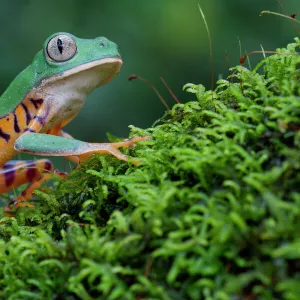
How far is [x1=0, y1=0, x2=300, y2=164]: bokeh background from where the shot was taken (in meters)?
4.27

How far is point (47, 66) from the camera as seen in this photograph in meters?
2.03

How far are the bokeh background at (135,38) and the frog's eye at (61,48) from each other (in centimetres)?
225

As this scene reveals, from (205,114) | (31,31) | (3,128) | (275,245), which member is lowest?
(275,245)

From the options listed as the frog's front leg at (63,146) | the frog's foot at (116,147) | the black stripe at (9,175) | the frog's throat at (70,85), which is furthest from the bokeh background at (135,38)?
the frog's foot at (116,147)

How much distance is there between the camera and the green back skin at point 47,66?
1990 millimetres

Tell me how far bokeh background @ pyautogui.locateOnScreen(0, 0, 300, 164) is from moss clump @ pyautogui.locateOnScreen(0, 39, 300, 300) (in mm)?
3126

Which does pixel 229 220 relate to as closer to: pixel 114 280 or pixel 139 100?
pixel 114 280

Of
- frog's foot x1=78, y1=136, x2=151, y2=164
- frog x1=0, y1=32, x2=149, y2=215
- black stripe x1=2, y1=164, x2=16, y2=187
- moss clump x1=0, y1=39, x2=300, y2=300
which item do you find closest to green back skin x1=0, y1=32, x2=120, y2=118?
frog x1=0, y1=32, x2=149, y2=215

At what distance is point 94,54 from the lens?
1.99 meters

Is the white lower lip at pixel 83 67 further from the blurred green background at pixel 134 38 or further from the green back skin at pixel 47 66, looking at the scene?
the blurred green background at pixel 134 38

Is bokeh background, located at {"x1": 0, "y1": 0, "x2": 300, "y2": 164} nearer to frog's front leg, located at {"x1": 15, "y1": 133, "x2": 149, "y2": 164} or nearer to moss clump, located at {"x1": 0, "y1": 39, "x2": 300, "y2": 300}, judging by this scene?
frog's front leg, located at {"x1": 15, "y1": 133, "x2": 149, "y2": 164}

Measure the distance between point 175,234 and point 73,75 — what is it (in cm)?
138

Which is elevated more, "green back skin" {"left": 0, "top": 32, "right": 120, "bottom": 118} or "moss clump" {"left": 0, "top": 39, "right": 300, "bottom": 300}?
"green back skin" {"left": 0, "top": 32, "right": 120, "bottom": 118}

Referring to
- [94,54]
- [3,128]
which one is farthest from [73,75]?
[3,128]
